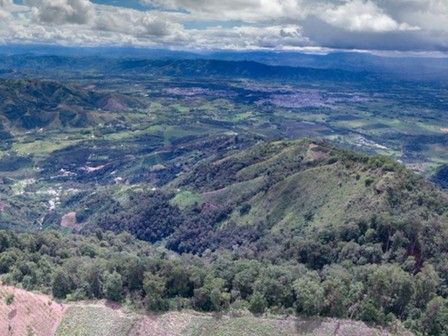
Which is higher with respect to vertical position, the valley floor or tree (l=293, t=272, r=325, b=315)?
tree (l=293, t=272, r=325, b=315)

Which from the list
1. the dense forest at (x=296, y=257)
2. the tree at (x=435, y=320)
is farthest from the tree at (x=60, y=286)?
the tree at (x=435, y=320)

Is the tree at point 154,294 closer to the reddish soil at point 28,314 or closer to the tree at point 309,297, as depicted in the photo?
the reddish soil at point 28,314

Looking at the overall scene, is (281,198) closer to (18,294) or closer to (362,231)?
(362,231)

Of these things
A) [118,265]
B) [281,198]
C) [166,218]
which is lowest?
[166,218]

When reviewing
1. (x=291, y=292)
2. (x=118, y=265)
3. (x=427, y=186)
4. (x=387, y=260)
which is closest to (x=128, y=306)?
(x=118, y=265)

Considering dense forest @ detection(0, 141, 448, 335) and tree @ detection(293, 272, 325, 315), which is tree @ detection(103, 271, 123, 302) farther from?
tree @ detection(293, 272, 325, 315)

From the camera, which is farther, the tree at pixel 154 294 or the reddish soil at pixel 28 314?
the tree at pixel 154 294

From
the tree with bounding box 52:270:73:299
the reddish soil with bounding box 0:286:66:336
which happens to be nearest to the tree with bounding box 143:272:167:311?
the reddish soil with bounding box 0:286:66:336
